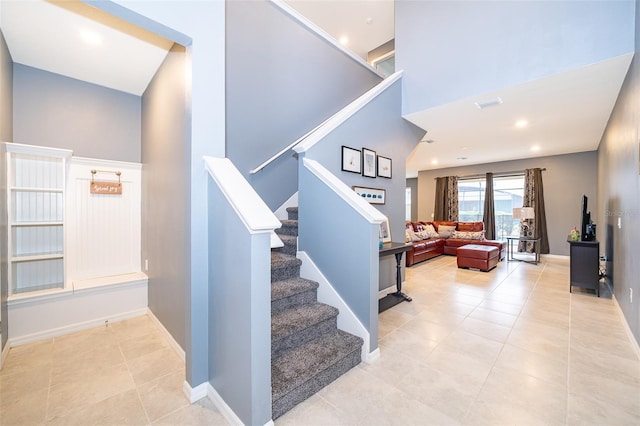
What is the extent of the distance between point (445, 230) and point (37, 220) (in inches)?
331

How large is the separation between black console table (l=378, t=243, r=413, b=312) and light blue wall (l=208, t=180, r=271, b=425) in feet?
6.24

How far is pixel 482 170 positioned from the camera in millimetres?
8305

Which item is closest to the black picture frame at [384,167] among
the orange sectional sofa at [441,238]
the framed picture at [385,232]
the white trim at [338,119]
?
the framed picture at [385,232]

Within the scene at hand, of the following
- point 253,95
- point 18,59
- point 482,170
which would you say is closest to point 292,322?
point 253,95

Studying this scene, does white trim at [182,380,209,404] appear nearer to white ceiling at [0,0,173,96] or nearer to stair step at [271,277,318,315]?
stair step at [271,277,318,315]

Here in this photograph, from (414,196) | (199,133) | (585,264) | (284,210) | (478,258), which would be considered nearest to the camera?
(199,133)

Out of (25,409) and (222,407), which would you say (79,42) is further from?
(222,407)

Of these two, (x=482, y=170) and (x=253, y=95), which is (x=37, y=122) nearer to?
(x=253, y=95)

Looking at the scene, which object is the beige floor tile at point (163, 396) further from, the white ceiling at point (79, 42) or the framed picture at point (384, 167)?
the framed picture at point (384, 167)

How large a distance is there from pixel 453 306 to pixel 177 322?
3.21 metres

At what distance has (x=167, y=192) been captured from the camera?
251cm

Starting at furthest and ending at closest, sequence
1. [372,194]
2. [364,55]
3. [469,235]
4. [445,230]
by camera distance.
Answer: [445,230], [469,235], [364,55], [372,194]

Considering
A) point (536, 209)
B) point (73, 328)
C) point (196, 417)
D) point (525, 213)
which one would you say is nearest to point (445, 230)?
point (525, 213)

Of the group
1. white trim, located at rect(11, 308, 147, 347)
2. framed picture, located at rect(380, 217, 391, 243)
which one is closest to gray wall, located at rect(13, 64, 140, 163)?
white trim, located at rect(11, 308, 147, 347)
